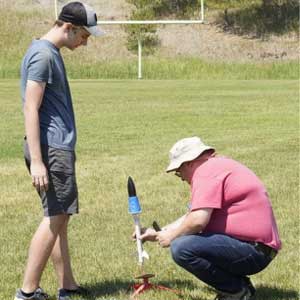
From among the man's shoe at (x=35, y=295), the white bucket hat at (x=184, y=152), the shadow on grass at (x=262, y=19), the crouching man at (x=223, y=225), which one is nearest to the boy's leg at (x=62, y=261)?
the man's shoe at (x=35, y=295)

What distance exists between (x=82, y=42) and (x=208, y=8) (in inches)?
2007

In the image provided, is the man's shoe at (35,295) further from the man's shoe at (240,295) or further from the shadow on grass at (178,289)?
the man's shoe at (240,295)

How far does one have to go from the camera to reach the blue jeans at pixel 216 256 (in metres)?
4.98

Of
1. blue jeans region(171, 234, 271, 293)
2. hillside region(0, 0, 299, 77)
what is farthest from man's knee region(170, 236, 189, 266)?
hillside region(0, 0, 299, 77)

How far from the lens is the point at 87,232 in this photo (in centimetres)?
766

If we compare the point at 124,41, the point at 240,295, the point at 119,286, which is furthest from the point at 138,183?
the point at 124,41

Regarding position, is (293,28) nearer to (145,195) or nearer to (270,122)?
(270,122)

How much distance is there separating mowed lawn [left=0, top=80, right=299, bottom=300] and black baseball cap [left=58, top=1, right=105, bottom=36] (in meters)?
1.76

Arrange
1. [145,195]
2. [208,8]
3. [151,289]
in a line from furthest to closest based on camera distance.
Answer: [208,8] → [145,195] → [151,289]

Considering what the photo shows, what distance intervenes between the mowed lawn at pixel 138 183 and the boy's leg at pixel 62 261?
253 mm

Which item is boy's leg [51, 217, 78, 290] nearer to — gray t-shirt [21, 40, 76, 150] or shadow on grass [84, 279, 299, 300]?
shadow on grass [84, 279, 299, 300]

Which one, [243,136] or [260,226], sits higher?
[260,226]

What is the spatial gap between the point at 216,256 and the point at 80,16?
1.64 metres

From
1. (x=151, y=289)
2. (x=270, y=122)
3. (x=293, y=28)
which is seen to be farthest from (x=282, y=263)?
(x=293, y=28)
